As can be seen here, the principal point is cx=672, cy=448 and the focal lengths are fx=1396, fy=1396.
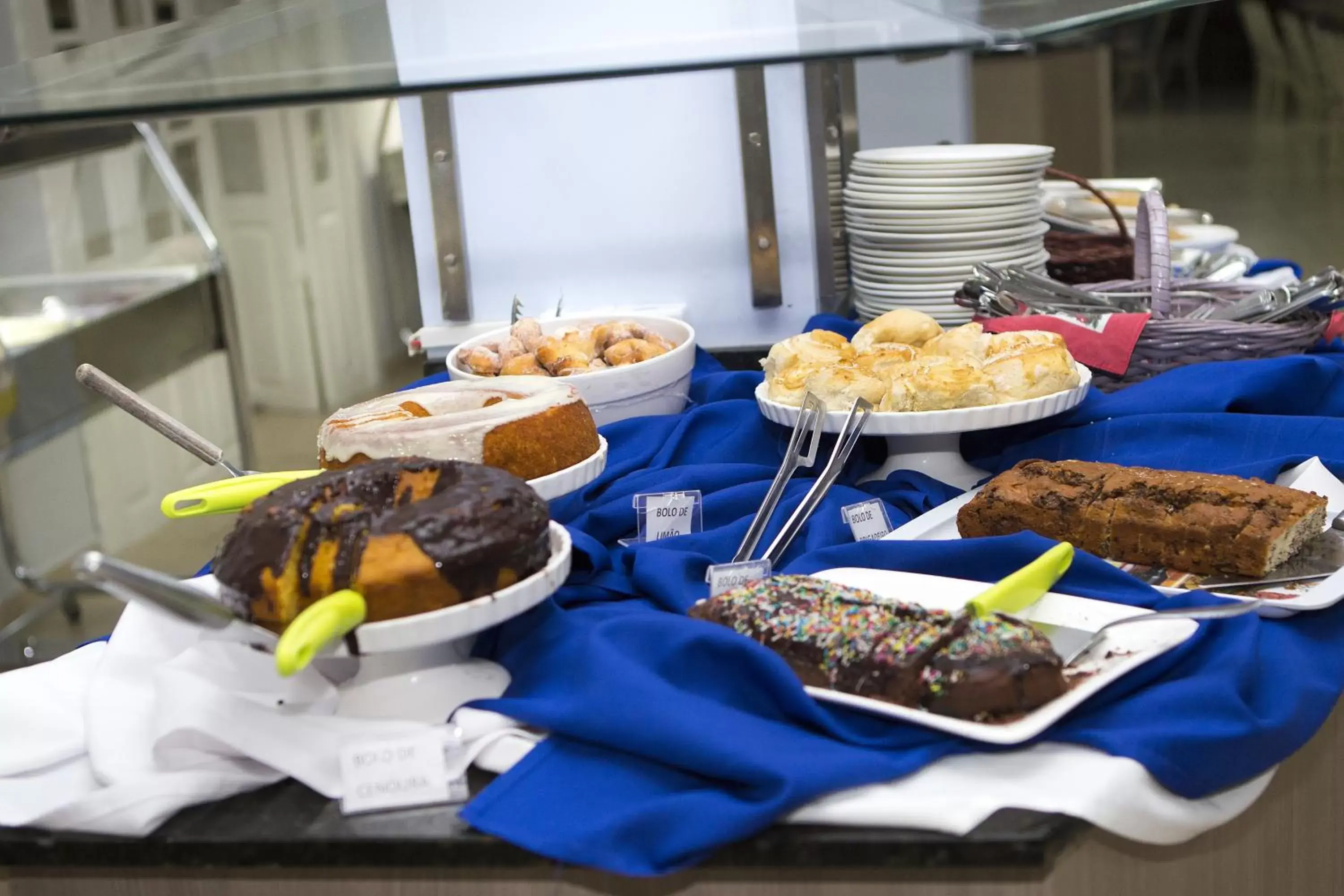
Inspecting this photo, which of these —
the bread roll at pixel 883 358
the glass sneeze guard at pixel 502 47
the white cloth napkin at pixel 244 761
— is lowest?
the white cloth napkin at pixel 244 761

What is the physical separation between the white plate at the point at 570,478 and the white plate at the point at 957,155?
73cm

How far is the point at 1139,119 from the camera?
8.53 m

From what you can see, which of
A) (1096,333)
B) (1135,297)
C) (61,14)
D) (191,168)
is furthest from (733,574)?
(61,14)

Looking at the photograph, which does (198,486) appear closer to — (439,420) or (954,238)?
(439,420)

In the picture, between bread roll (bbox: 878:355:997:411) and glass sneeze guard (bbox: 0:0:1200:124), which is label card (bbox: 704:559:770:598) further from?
glass sneeze guard (bbox: 0:0:1200:124)

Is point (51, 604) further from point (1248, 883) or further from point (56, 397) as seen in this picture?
point (1248, 883)

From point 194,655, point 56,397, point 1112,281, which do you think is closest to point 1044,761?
point 194,655

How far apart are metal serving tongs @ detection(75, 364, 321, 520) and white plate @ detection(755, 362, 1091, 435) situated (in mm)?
451

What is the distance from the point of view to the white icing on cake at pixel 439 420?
3.37ft

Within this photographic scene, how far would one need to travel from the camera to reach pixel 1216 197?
5887mm

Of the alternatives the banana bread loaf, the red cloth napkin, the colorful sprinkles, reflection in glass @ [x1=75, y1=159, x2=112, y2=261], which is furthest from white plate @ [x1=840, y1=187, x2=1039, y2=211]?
reflection in glass @ [x1=75, y1=159, x2=112, y2=261]

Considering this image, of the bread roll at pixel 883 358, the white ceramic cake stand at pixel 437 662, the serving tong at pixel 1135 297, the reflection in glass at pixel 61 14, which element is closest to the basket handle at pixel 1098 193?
the serving tong at pixel 1135 297

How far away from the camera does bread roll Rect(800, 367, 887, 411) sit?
1.24 metres

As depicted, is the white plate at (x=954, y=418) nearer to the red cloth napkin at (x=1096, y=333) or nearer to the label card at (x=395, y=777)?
the red cloth napkin at (x=1096, y=333)
